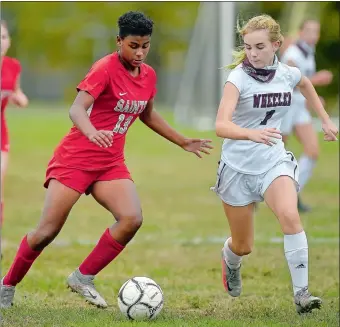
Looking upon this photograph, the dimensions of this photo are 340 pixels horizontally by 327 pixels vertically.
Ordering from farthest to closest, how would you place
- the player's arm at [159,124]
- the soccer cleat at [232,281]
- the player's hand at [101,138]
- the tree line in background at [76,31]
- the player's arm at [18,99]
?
the tree line in background at [76,31] < the player's arm at [18,99] < the soccer cleat at [232,281] < the player's arm at [159,124] < the player's hand at [101,138]

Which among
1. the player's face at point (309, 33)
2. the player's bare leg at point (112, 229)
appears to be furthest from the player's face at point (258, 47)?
the player's face at point (309, 33)

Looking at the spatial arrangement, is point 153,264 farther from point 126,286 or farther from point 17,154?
point 17,154

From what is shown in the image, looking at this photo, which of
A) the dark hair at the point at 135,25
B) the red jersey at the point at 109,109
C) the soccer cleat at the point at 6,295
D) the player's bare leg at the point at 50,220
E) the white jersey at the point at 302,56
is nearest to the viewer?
the dark hair at the point at 135,25

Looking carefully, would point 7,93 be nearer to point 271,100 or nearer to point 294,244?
point 271,100

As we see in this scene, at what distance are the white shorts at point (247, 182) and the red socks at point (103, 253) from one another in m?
0.79

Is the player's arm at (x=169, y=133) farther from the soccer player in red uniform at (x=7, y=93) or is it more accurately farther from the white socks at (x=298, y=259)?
the soccer player in red uniform at (x=7, y=93)

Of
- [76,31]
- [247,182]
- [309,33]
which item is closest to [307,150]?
[309,33]

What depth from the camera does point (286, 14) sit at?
30172 mm

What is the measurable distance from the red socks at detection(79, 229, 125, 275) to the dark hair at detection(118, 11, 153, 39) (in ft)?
4.36

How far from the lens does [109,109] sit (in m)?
6.42

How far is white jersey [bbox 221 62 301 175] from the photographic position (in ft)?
21.0

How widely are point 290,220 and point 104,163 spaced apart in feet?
4.18

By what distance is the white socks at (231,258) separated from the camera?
7152 millimetres

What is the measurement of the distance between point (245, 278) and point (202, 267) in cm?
69
